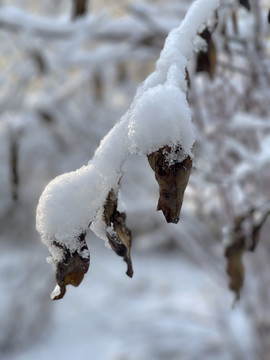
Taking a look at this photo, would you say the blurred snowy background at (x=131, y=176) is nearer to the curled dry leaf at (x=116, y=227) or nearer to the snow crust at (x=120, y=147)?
the snow crust at (x=120, y=147)

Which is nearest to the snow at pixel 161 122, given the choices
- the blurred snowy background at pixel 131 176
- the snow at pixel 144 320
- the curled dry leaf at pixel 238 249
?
the blurred snowy background at pixel 131 176

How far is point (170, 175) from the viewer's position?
507 millimetres

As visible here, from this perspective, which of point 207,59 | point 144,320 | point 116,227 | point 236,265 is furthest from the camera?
point 144,320

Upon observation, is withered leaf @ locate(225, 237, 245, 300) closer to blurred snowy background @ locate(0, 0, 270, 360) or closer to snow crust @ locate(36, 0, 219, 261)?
blurred snowy background @ locate(0, 0, 270, 360)

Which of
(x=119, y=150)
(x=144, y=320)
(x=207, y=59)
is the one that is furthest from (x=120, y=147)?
(x=144, y=320)

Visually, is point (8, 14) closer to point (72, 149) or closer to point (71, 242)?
point (71, 242)

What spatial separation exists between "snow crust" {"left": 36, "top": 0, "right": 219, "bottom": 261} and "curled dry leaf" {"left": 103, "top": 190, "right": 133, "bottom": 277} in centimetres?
1

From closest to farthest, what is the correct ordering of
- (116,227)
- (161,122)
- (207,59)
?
(161,122) < (116,227) < (207,59)

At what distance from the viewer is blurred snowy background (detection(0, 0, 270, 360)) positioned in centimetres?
181

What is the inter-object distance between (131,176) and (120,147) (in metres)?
3.77

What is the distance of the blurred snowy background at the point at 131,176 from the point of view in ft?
5.94

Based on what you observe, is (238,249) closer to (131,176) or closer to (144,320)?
(131,176)

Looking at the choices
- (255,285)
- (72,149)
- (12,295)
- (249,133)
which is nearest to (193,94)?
(249,133)

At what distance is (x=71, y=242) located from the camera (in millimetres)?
564
